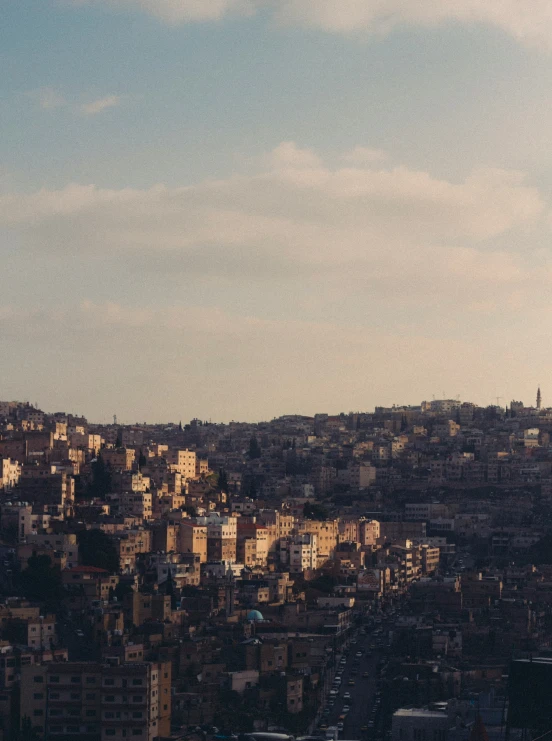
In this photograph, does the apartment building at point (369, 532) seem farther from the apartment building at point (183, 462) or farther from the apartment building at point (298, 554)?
the apartment building at point (183, 462)

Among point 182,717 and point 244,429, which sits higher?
point 244,429

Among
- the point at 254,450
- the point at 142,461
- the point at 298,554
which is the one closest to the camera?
the point at 298,554

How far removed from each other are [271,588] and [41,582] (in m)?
8.75

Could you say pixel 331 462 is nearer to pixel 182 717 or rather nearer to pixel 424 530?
pixel 424 530

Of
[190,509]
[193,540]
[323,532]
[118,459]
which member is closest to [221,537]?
[193,540]

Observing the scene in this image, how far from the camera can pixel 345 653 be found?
63.2 m

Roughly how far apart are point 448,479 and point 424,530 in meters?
14.7

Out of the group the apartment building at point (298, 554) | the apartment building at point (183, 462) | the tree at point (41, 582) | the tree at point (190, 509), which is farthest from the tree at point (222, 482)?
the tree at point (41, 582)

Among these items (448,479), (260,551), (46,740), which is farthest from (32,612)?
(448,479)

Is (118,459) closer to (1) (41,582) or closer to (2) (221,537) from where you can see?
(2) (221,537)

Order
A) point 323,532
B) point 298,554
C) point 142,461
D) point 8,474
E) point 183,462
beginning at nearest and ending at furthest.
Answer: point 298,554
point 8,474
point 323,532
point 142,461
point 183,462

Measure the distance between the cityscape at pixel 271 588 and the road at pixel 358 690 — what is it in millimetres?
100

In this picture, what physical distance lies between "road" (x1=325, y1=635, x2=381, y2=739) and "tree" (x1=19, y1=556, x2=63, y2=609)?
28.7 ft

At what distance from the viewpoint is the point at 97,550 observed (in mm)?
71562
